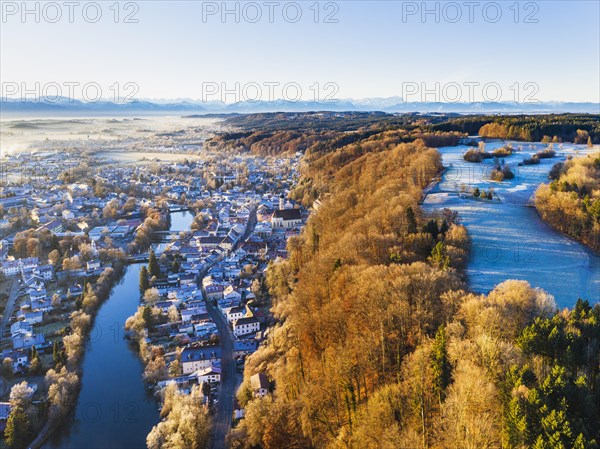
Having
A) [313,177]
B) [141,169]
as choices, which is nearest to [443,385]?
[313,177]

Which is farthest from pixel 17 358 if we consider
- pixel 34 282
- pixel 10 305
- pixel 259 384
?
pixel 259 384

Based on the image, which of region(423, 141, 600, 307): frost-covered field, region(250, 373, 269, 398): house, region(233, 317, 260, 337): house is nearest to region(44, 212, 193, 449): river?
region(250, 373, 269, 398): house

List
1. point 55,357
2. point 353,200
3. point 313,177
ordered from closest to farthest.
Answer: point 55,357, point 353,200, point 313,177

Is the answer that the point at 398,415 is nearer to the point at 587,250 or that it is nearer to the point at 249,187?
the point at 587,250

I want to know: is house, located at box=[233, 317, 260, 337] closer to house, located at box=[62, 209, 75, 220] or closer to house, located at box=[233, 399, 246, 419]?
house, located at box=[233, 399, 246, 419]

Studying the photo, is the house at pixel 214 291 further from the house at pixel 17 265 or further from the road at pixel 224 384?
the house at pixel 17 265

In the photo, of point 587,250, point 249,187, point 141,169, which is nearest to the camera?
point 587,250
